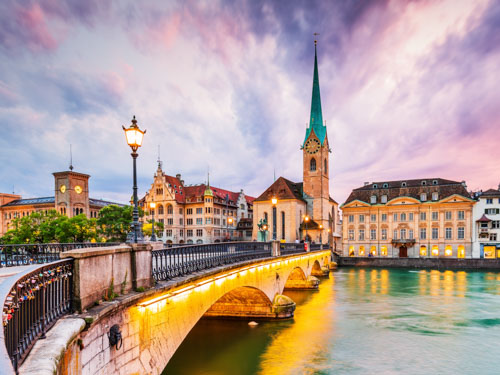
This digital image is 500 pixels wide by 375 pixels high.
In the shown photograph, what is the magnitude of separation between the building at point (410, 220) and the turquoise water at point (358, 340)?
104 ft

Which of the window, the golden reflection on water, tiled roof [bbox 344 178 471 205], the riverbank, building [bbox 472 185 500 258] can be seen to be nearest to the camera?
the golden reflection on water

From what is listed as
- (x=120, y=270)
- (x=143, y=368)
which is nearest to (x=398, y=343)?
(x=143, y=368)

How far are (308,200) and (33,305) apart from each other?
66.9 m

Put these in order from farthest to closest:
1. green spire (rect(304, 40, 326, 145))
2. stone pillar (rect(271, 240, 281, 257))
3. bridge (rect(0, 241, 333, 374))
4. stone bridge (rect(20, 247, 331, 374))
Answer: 1. green spire (rect(304, 40, 326, 145))
2. stone pillar (rect(271, 240, 281, 257))
3. stone bridge (rect(20, 247, 331, 374))
4. bridge (rect(0, 241, 333, 374))

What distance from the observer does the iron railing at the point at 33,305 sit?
3676mm

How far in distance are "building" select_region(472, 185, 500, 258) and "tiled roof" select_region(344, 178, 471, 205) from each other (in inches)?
108

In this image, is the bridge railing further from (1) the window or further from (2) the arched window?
(2) the arched window

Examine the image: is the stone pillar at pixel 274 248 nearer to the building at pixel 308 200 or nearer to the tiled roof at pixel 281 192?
the building at pixel 308 200


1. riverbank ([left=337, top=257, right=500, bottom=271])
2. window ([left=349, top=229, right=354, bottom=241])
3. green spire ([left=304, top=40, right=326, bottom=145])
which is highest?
green spire ([left=304, top=40, right=326, bottom=145])

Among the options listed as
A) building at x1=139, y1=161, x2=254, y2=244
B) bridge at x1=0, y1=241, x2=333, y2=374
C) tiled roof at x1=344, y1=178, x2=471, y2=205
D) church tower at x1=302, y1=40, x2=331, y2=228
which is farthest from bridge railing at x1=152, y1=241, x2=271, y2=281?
tiled roof at x1=344, y1=178, x2=471, y2=205

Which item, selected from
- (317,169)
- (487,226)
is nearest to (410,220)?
(487,226)

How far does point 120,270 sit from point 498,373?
634 inches

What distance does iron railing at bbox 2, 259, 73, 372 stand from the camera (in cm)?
368

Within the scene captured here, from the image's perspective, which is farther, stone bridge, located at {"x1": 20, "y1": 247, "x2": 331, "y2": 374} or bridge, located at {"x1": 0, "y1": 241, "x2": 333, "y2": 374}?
stone bridge, located at {"x1": 20, "y1": 247, "x2": 331, "y2": 374}
